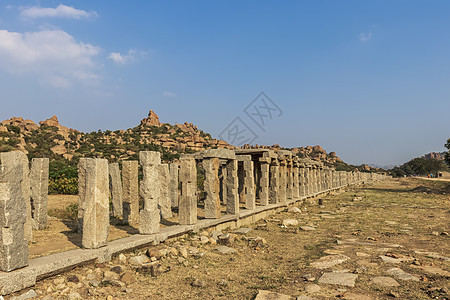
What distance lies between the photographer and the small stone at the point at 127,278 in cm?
500

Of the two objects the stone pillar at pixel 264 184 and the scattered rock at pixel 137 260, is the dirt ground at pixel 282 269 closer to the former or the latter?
the scattered rock at pixel 137 260

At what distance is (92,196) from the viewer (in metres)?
5.62

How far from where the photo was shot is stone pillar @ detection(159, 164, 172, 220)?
36.0 ft

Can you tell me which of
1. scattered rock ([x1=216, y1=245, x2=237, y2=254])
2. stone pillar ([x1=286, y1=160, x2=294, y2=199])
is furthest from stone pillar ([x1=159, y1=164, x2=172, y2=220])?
stone pillar ([x1=286, y1=160, x2=294, y2=199])

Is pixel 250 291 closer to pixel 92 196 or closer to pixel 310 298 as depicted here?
pixel 310 298

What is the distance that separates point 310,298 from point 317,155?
353ft

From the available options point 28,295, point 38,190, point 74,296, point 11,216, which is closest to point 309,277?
point 74,296

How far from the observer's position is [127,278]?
5.04 metres

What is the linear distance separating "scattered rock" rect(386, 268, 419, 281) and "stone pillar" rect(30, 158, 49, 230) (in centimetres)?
810

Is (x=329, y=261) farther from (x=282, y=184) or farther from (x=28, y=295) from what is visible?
(x=282, y=184)


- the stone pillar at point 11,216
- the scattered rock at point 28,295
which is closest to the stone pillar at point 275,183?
the stone pillar at point 11,216

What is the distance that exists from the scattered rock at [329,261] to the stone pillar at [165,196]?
19.7 ft

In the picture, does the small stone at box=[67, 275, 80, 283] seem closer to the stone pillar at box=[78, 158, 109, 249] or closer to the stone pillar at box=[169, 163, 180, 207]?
the stone pillar at box=[78, 158, 109, 249]

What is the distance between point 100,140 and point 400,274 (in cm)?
5776
